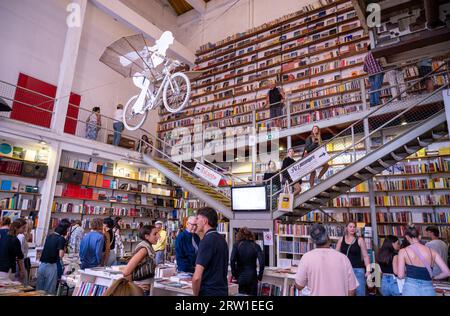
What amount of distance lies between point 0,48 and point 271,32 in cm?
784

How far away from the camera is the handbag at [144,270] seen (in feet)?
7.98

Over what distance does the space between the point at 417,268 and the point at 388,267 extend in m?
1.24

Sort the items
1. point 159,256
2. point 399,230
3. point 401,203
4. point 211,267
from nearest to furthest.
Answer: point 211,267 → point 159,256 → point 399,230 → point 401,203

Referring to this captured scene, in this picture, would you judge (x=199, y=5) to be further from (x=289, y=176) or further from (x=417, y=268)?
(x=417, y=268)

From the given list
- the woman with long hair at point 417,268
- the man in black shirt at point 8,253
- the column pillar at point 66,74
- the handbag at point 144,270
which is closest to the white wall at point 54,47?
the column pillar at point 66,74

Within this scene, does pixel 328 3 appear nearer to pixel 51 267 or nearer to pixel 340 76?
pixel 340 76

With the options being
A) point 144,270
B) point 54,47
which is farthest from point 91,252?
point 54,47

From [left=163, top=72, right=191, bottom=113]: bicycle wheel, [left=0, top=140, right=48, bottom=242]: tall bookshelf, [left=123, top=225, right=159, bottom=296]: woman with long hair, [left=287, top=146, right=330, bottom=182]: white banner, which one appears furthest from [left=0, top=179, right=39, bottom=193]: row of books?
[left=287, top=146, right=330, bottom=182]: white banner

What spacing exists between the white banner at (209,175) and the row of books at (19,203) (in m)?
4.08

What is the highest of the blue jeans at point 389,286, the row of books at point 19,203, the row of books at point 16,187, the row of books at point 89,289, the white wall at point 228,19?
the white wall at point 228,19

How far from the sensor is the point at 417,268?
2535 mm

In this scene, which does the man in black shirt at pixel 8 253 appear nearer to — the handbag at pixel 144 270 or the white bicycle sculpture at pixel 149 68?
the handbag at pixel 144 270

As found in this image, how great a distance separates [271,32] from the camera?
9703mm
